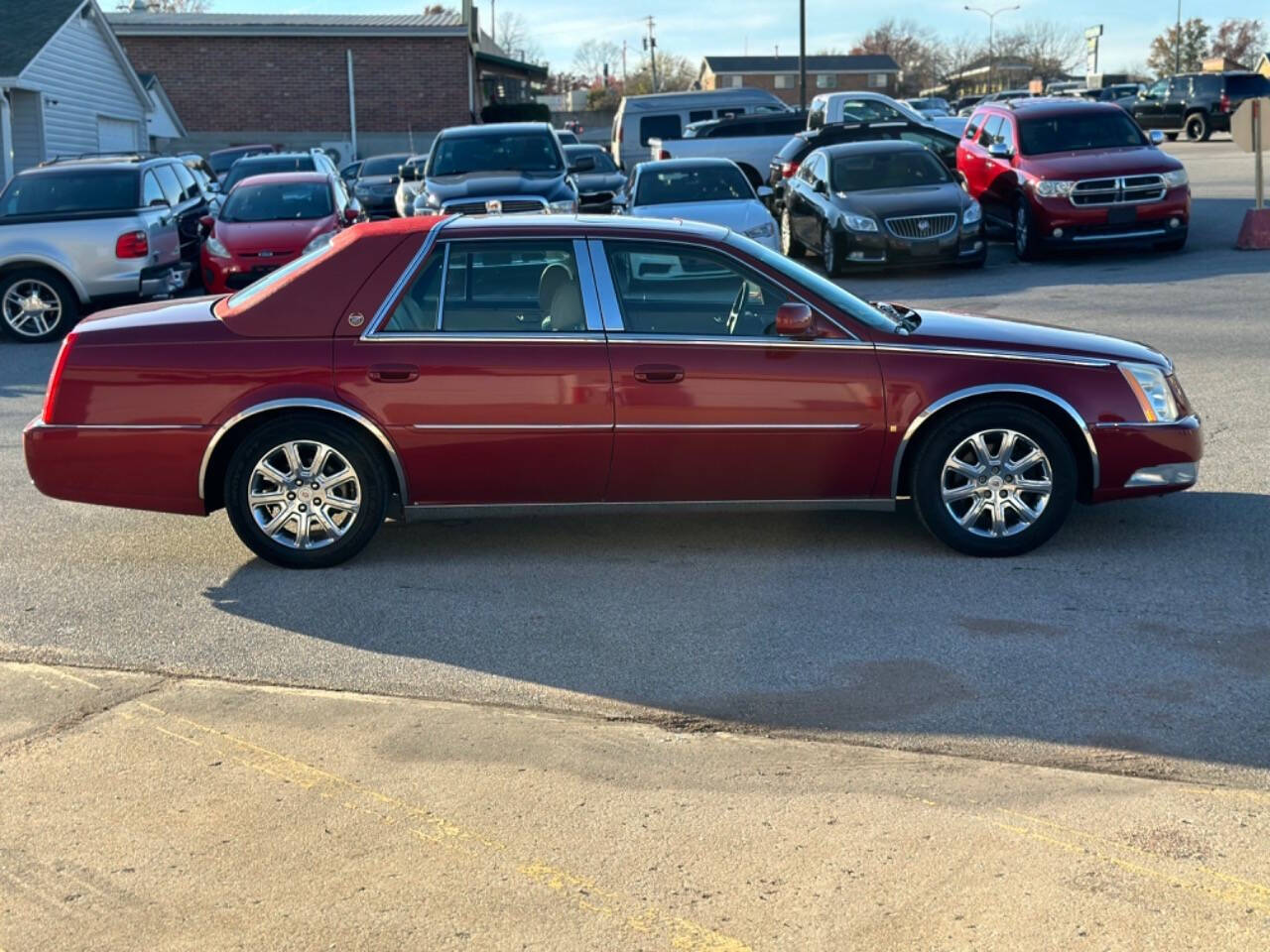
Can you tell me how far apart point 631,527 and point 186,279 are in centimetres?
1173

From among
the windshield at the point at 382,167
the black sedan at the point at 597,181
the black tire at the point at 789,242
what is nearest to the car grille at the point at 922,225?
the black tire at the point at 789,242

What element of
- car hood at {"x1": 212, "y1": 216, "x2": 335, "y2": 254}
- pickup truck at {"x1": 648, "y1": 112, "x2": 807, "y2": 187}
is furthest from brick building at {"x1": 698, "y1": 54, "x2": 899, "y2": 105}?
→ car hood at {"x1": 212, "y1": 216, "x2": 335, "y2": 254}

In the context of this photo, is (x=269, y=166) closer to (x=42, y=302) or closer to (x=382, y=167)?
(x=382, y=167)

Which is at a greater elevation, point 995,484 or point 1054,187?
point 1054,187

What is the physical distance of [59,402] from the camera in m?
6.90

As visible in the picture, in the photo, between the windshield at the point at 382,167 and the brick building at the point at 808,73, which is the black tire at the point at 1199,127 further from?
the brick building at the point at 808,73

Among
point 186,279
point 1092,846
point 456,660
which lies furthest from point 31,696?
point 186,279

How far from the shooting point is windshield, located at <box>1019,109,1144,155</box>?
65.0 feet

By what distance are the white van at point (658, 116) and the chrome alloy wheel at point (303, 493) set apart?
2698 centimetres

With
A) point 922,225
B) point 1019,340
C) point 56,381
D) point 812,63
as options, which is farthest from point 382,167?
point 812,63

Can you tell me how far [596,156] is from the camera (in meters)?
28.3

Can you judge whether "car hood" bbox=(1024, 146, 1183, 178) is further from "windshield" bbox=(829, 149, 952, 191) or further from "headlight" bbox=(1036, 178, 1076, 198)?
"windshield" bbox=(829, 149, 952, 191)

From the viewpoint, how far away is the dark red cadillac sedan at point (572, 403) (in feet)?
22.4

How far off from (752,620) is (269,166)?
74.8 feet
